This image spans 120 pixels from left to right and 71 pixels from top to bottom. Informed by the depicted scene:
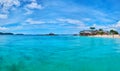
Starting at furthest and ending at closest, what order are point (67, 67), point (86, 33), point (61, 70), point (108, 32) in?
point (86, 33) < point (108, 32) < point (67, 67) < point (61, 70)

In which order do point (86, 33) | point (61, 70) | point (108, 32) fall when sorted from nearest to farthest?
point (61, 70) < point (108, 32) < point (86, 33)

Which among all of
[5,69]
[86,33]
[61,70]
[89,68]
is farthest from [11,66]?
[86,33]

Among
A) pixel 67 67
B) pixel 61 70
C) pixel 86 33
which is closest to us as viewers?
pixel 61 70

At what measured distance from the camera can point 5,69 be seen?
8133 mm

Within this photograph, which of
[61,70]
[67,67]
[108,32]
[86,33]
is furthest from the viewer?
[86,33]

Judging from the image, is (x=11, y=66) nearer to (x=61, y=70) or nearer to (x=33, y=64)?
(x=33, y=64)

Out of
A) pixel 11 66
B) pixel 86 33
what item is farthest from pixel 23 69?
pixel 86 33

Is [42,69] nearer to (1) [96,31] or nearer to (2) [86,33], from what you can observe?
(1) [96,31]

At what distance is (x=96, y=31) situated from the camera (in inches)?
1847

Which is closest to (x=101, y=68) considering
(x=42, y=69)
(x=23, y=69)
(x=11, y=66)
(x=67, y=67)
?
(x=67, y=67)

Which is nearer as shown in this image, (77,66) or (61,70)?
(61,70)

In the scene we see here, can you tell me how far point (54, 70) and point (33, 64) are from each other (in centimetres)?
127

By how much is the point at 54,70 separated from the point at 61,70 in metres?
0.25

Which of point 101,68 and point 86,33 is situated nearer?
point 101,68
